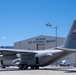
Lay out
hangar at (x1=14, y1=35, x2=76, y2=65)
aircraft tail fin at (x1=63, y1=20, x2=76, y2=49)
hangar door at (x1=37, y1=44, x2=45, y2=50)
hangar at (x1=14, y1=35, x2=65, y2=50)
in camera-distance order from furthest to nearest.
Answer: hangar door at (x1=37, y1=44, x2=45, y2=50)
hangar at (x1=14, y1=35, x2=65, y2=50)
hangar at (x1=14, y1=35, x2=76, y2=65)
aircraft tail fin at (x1=63, y1=20, x2=76, y2=49)

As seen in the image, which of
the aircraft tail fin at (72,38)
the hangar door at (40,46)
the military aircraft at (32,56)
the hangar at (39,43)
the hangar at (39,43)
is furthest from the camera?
the hangar door at (40,46)

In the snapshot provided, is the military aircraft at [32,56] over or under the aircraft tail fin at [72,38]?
under

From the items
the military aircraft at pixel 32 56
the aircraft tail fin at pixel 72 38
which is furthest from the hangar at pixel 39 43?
the aircraft tail fin at pixel 72 38

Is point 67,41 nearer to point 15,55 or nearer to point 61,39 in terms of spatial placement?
point 15,55

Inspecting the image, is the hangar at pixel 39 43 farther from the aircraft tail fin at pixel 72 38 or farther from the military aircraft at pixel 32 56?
the aircraft tail fin at pixel 72 38

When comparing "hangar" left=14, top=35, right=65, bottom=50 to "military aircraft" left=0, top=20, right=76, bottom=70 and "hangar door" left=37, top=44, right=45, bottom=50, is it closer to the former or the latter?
"hangar door" left=37, top=44, right=45, bottom=50

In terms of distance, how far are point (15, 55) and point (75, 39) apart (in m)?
14.4

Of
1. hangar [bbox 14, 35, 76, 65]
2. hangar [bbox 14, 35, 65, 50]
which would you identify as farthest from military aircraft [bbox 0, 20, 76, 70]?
hangar [bbox 14, 35, 65, 50]

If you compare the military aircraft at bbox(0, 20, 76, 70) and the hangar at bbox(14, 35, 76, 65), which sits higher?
the hangar at bbox(14, 35, 76, 65)

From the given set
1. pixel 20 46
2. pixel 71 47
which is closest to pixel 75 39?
Result: pixel 71 47

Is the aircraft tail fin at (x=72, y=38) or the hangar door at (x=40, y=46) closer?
the aircraft tail fin at (x=72, y=38)

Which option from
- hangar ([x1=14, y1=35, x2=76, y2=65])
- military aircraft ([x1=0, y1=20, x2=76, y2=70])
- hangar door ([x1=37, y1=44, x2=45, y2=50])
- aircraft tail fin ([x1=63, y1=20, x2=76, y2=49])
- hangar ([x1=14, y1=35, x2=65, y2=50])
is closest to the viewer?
aircraft tail fin ([x1=63, y1=20, x2=76, y2=49])

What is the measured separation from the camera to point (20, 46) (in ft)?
321

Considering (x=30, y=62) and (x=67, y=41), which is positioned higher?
(x=67, y=41)
